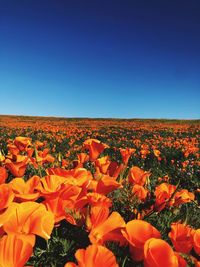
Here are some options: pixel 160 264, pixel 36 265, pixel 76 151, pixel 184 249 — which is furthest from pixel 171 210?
pixel 76 151

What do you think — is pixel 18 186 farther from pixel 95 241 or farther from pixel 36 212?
pixel 95 241

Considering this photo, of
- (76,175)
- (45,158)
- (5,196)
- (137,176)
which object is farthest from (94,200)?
(45,158)

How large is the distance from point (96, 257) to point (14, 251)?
0.21 metres

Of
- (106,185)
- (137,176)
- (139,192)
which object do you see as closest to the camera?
(106,185)

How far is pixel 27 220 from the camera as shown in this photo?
3.50 ft

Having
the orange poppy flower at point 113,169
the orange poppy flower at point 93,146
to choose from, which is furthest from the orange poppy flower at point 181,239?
the orange poppy flower at point 93,146

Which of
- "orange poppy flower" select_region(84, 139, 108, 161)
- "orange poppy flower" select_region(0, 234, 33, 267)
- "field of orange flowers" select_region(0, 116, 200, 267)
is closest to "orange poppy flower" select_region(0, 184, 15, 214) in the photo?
"field of orange flowers" select_region(0, 116, 200, 267)

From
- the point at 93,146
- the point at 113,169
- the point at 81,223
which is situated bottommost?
the point at 81,223

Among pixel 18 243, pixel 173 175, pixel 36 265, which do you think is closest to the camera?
pixel 18 243

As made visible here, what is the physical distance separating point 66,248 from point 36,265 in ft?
0.42

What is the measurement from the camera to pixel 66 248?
129 centimetres

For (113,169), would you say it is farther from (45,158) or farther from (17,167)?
(45,158)

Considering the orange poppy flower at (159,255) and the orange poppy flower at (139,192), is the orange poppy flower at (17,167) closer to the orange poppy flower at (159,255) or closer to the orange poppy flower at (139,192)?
the orange poppy flower at (139,192)

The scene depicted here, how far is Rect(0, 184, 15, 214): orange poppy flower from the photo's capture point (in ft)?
3.59
